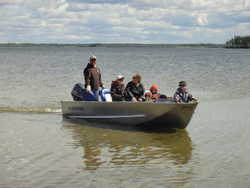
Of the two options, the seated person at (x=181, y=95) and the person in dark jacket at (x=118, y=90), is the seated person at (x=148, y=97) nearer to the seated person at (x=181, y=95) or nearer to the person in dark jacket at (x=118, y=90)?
the person in dark jacket at (x=118, y=90)

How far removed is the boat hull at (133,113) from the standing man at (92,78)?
1.40ft

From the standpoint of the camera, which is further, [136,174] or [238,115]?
[238,115]

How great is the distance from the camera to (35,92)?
2191 centimetres

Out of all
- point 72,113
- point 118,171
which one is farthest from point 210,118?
point 118,171

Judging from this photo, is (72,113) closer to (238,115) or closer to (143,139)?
(143,139)

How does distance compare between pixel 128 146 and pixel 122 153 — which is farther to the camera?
pixel 128 146

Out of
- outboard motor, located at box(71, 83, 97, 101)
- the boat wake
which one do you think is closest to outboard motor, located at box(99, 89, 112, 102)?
outboard motor, located at box(71, 83, 97, 101)

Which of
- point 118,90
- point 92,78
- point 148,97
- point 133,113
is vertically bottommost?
point 133,113

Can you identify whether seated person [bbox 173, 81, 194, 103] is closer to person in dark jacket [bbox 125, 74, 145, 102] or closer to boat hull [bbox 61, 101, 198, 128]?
boat hull [bbox 61, 101, 198, 128]

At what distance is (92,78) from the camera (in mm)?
13016

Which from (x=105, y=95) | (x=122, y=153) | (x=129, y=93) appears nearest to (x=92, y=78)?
(x=105, y=95)

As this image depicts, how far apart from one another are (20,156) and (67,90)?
46.6 feet

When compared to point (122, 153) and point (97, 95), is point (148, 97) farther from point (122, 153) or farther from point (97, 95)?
point (122, 153)

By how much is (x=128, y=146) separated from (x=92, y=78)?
3.63 metres
